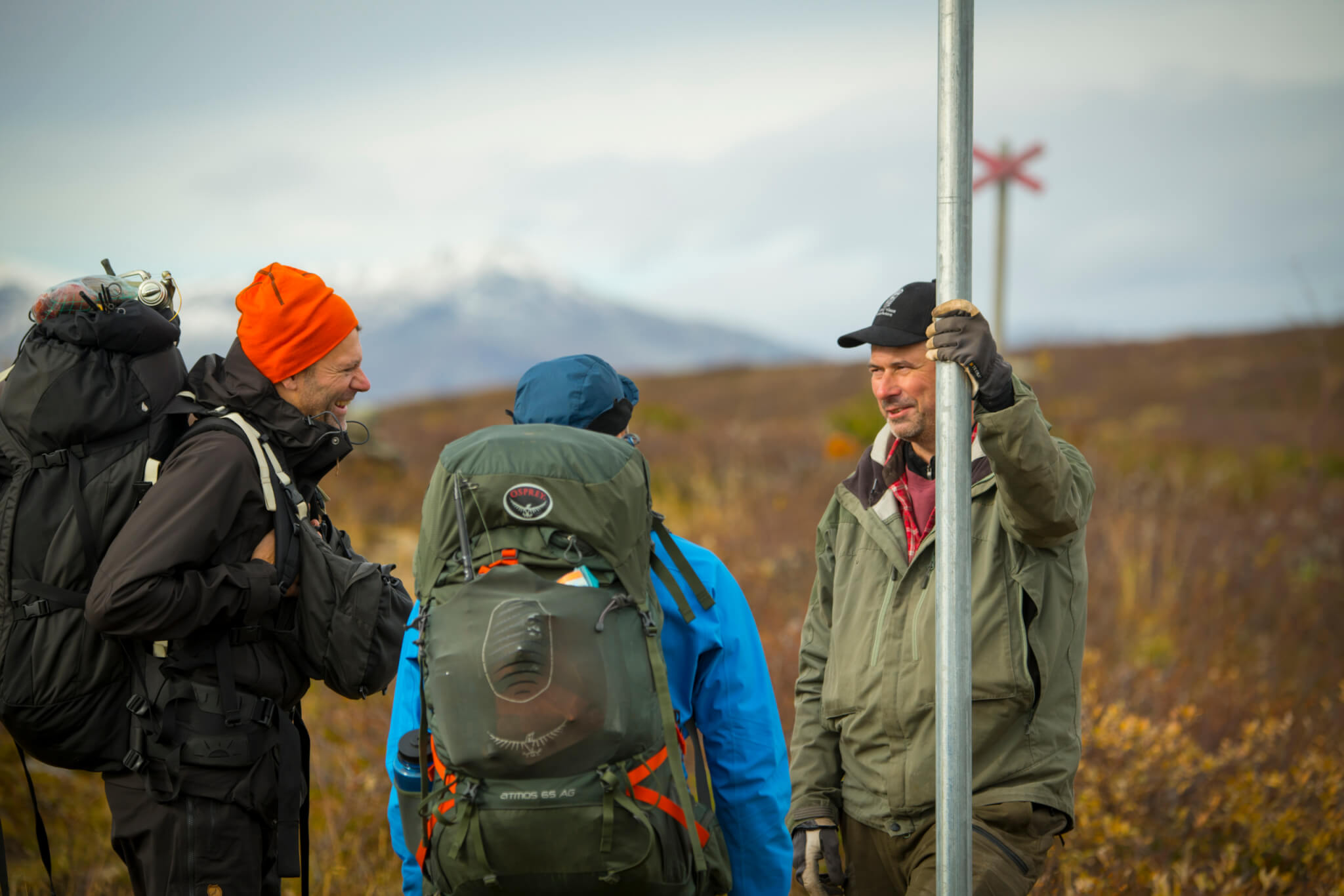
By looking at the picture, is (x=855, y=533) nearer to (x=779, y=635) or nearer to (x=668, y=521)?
(x=779, y=635)

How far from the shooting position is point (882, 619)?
2.54 meters

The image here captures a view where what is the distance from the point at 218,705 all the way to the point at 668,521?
8.09 metres

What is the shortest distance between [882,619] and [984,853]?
590 millimetres

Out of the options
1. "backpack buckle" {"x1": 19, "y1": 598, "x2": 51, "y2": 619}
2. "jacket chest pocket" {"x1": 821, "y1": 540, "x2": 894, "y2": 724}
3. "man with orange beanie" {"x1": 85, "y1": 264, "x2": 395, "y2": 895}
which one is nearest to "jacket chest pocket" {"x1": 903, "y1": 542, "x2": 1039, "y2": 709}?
"jacket chest pocket" {"x1": 821, "y1": 540, "x2": 894, "y2": 724}

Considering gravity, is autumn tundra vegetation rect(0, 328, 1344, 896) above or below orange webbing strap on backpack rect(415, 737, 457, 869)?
below

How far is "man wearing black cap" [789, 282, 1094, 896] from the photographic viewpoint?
2301 millimetres

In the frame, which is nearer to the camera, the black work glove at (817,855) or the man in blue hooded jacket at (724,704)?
the man in blue hooded jacket at (724,704)

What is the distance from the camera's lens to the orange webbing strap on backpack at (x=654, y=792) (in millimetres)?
1770

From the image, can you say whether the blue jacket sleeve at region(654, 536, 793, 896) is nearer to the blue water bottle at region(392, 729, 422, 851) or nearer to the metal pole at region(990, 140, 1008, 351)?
the blue water bottle at region(392, 729, 422, 851)

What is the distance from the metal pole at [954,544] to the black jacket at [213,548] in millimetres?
1638

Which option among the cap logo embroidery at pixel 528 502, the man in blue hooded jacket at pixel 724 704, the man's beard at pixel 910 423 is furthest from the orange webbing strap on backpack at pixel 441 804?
the man's beard at pixel 910 423

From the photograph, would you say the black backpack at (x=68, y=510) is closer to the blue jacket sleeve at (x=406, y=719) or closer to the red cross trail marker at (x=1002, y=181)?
the blue jacket sleeve at (x=406, y=719)

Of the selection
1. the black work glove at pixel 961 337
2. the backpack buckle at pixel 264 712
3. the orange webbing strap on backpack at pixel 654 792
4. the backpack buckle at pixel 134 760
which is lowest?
the backpack buckle at pixel 134 760

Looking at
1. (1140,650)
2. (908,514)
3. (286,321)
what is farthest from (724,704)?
(1140,650)
